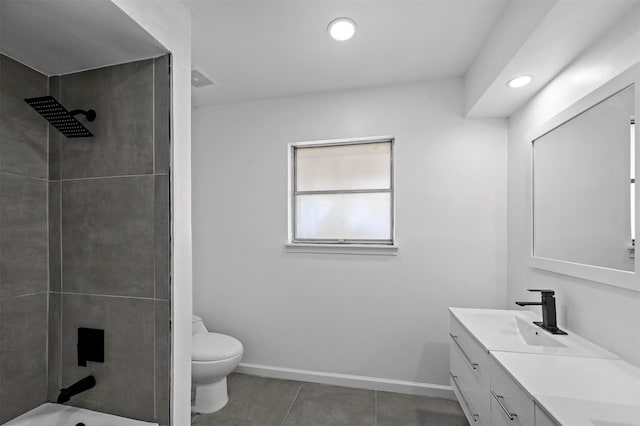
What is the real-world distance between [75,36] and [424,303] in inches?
103

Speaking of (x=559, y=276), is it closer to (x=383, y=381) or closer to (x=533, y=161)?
(x=533, y=161)

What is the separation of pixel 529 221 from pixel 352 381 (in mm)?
1829

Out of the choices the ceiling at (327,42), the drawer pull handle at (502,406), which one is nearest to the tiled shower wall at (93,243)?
the ceiling at (327,42)

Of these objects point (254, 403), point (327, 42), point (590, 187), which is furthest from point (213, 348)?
point (590, 187)

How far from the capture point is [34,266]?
1344mm

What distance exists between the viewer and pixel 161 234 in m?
1.26

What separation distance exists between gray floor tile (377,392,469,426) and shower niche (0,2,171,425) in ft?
5.17

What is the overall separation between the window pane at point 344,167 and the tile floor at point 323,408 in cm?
171

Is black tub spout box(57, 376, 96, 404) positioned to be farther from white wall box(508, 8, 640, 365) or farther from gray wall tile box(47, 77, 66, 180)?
white wall box(508, 8, 640, 365)

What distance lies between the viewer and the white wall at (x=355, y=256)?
2.36m

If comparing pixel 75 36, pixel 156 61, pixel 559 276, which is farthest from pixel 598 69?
pixel 75 36

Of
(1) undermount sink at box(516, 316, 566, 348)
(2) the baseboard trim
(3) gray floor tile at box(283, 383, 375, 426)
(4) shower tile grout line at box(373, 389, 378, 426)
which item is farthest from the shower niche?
(1) undermount sink at box(516, 316, 566, 348)

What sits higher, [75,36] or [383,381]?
[75,36]

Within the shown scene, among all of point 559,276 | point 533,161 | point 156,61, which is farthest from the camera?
point 533,161
